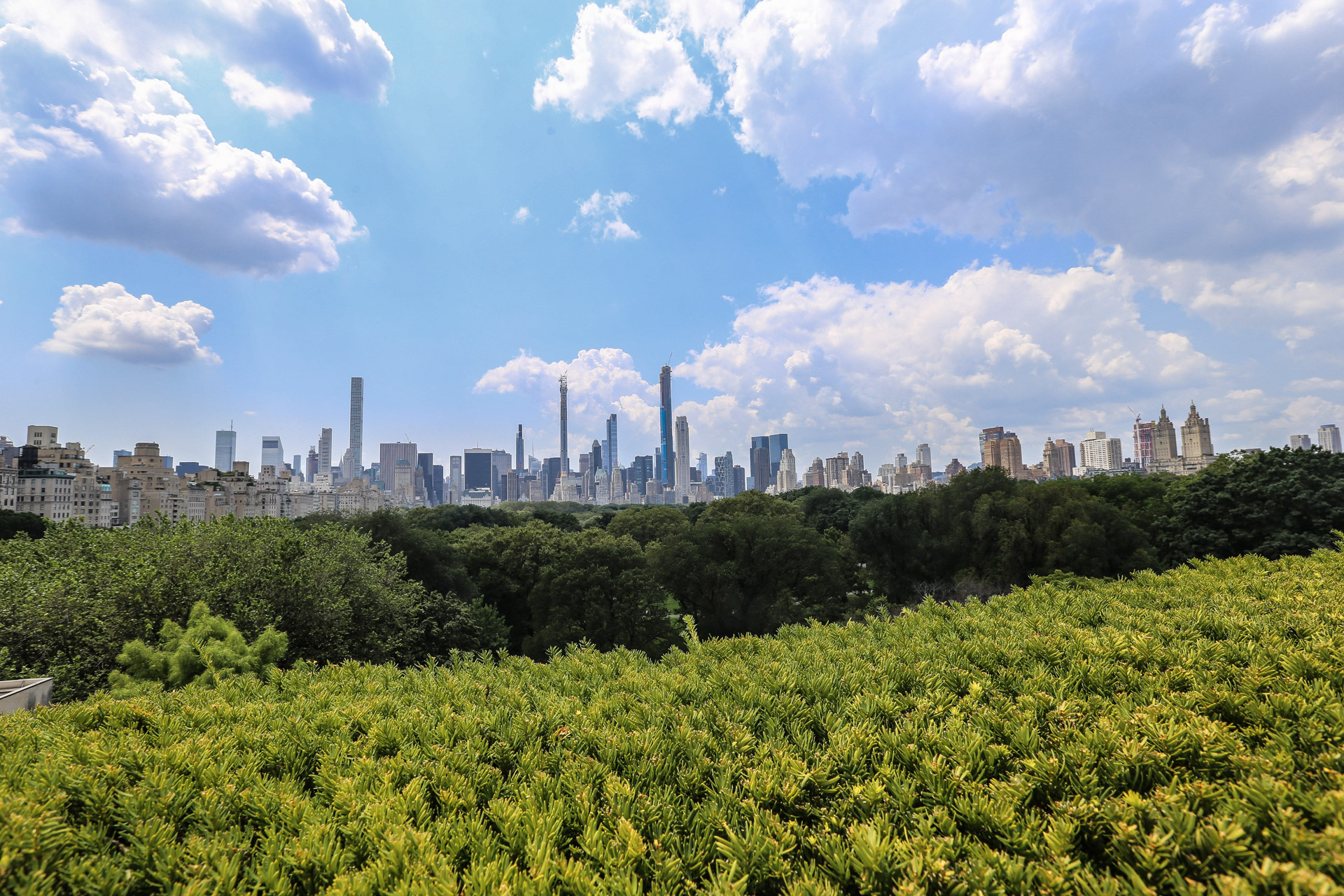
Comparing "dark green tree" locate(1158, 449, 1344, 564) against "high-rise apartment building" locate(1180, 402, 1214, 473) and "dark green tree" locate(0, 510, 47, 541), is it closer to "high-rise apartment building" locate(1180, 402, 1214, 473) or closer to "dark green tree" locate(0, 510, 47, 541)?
"dark green tree" locate(0, 510, 47, 541)

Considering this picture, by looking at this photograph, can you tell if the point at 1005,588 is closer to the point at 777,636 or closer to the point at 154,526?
the point at 777,636

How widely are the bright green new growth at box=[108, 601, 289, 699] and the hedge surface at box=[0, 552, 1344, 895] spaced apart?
9.25 feet

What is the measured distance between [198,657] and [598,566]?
19.2 metres

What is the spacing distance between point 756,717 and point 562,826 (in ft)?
5.42

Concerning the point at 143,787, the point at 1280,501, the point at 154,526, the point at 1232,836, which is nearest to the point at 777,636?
the point at 1232,836

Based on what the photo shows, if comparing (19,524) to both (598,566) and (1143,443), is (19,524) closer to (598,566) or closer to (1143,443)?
(598,566)

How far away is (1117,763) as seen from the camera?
9.80ft

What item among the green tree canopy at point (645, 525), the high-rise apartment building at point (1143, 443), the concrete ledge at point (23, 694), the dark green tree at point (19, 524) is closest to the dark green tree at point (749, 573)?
the green tree canopy at point (645, 525)

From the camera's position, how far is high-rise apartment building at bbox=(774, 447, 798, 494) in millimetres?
184125

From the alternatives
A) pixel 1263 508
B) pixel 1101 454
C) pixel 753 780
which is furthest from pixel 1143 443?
pixel 753 780

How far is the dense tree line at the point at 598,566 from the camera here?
1108 centimetres

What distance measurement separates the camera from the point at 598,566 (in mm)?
26844

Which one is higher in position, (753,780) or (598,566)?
Answer: (753,780)

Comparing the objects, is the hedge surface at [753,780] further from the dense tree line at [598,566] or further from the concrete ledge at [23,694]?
the dense tree line at [598,566]
